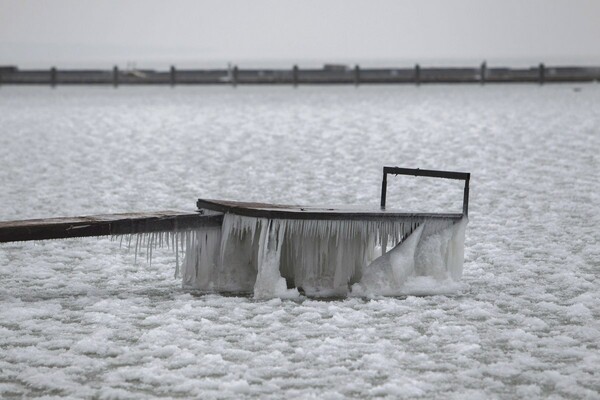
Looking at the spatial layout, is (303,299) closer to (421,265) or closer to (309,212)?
(309,212)

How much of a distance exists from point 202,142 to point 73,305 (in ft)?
41.2

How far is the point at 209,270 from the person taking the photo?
6.79 m

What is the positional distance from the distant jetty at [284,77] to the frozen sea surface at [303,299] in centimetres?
2355

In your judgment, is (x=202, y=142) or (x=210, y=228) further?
(x=202, y=142)

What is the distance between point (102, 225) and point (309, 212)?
1.40 meters

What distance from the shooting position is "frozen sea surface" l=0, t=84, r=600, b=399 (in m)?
4.73

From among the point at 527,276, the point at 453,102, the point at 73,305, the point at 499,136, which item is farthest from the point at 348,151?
the point at 453,102

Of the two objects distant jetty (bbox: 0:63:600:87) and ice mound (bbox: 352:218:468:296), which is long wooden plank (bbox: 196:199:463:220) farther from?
distant jetty (bbox: 0:63:600:87)

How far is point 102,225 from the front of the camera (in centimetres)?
621

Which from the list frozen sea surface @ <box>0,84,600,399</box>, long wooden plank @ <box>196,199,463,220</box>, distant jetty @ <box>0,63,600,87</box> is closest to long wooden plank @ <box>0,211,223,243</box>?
long wooden plank @ <box>196,199,463,220</box>

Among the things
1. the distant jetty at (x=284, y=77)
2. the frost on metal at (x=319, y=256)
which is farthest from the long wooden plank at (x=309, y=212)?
the distant jetty at (x=284, y=77)

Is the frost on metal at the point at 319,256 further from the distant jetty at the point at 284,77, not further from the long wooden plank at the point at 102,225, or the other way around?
the distant jetty at the point at 284,77

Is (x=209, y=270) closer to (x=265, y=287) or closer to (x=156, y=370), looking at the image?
(x=265, y=287)

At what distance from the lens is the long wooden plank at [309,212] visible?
6332mm
